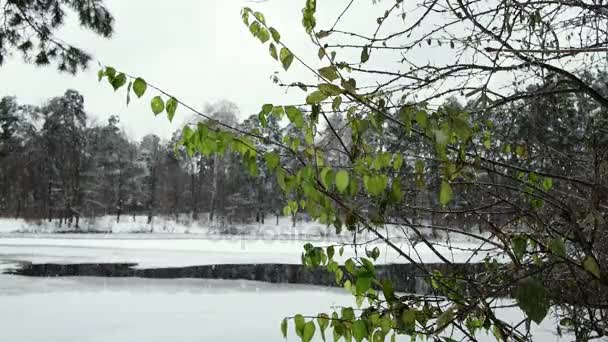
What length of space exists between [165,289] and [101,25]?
436cm

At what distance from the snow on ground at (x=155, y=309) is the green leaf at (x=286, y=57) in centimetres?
430

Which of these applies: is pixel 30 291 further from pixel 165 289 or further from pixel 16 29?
pixel 16 29

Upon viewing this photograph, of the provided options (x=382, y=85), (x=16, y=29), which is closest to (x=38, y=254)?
(x=16, y=29)

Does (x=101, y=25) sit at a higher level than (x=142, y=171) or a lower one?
lower

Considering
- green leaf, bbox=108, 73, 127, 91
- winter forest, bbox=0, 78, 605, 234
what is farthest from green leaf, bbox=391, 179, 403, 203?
winter forest, bbox=0, 78, 605, 234

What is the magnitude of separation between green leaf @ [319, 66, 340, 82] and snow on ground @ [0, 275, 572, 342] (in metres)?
4.37

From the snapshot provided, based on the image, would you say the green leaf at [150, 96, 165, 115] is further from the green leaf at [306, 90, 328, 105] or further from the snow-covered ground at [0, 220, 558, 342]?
the snow-covered ground at [0, 220, 558, 342]

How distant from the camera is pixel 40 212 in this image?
3922 cm

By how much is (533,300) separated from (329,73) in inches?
24.4

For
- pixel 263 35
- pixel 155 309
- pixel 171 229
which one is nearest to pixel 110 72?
pixel 263 35

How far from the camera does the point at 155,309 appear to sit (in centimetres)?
659

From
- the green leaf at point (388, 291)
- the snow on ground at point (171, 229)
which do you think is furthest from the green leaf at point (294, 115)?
the snow on ground at point (171, 229)

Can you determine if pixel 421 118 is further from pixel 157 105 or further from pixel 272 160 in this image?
pixel 157 105

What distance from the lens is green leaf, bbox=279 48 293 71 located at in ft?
4.08
